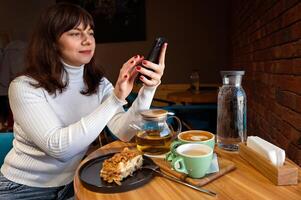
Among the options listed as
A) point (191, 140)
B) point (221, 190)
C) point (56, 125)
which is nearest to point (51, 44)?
point (56, 125)

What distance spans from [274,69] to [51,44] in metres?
1.28

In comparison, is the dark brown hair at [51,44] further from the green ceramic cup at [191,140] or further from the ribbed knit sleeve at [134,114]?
the green ceramic cup at [191,140]

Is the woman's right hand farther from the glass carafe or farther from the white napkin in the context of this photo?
the white napkin

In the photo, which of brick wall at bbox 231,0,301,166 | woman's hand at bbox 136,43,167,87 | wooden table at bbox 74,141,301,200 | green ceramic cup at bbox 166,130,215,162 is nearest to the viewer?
wooden table at bbox 74,141,301,200

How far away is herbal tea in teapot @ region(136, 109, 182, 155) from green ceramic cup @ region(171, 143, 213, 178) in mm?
159

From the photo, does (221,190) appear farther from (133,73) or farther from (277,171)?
(133,73)

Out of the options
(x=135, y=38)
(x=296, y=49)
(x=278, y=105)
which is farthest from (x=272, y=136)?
(x=135, y=38)

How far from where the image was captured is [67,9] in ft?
4.02

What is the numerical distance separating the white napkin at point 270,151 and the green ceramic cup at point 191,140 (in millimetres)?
132

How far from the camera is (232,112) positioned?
1.08m

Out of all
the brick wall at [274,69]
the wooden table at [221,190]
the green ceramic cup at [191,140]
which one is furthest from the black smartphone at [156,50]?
the brick wall at [274,69]

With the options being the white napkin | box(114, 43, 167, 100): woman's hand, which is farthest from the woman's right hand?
the white napkin

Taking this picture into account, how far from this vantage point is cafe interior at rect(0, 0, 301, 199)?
2.65 feet

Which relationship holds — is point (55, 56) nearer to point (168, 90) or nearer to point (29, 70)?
point (29, 70)
